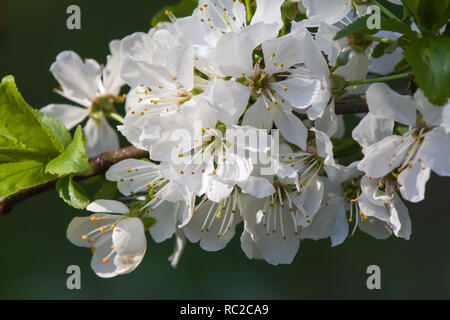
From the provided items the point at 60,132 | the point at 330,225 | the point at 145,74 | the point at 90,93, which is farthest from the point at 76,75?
the point at 330,225

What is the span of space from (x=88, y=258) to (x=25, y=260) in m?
0.40

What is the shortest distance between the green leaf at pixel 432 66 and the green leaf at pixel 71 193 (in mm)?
623

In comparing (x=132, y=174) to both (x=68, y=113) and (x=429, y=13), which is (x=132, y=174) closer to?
(x=68, y=113)

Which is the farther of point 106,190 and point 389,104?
point 106,190

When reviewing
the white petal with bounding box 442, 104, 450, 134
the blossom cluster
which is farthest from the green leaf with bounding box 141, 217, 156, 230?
the white petal with bounding box 442, 104, 450, 134

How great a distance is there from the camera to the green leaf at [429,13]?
0.91m

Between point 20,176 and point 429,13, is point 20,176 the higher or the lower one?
the lower one

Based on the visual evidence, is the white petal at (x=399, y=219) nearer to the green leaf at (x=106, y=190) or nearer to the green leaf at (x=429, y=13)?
the green leaf at (x=429, y=13)

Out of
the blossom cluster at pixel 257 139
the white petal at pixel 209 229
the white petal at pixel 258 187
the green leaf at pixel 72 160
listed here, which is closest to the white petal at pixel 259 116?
the blossom cluster at pixel 257 139

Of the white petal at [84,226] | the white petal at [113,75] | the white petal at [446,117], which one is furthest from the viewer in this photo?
the white petal at [113,75]

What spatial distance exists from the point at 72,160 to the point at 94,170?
0.31 feet

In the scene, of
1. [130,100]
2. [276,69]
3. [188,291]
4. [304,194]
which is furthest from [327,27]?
[188,291]

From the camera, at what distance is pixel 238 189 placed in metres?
1.08

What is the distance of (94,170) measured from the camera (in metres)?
1.12
